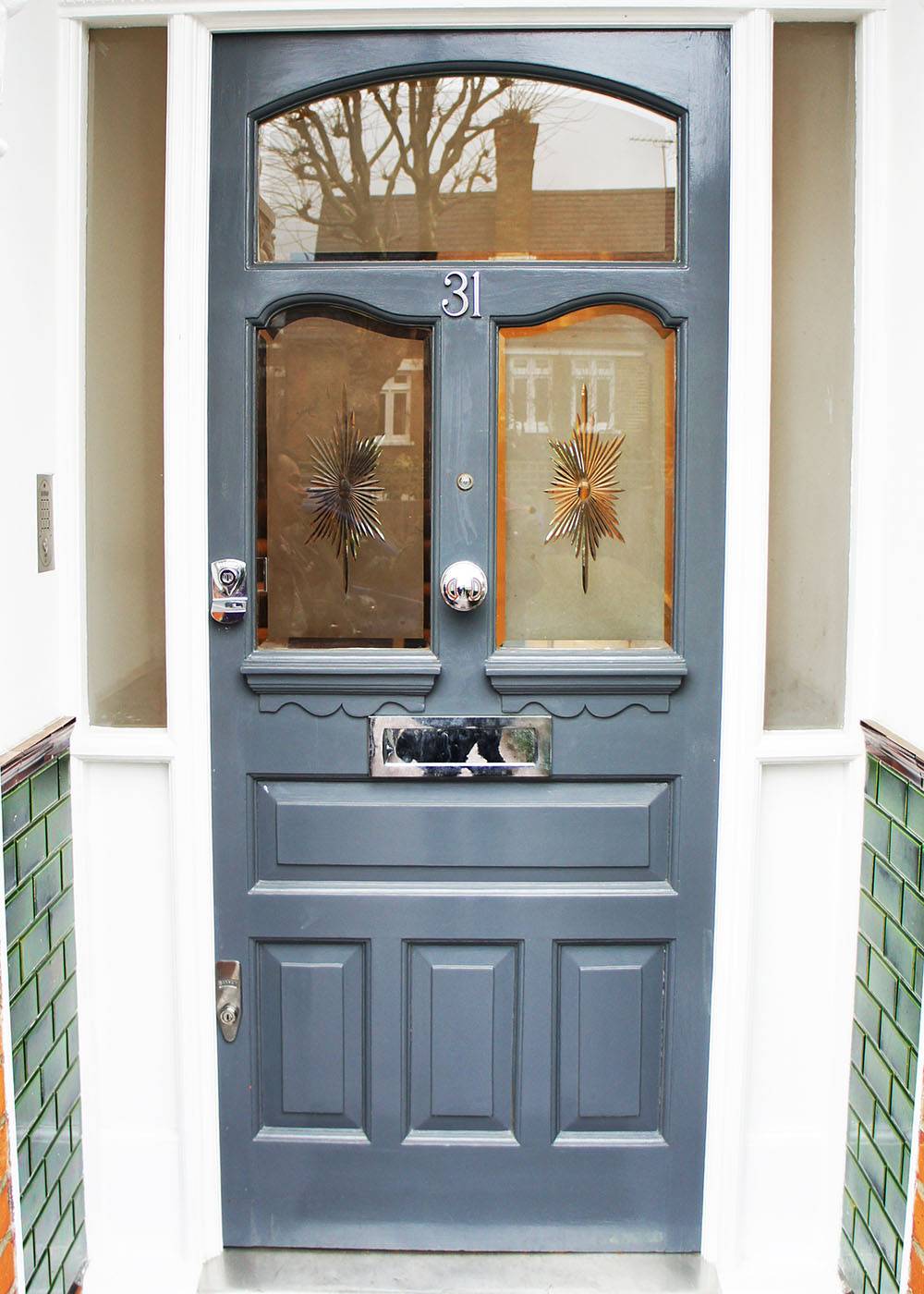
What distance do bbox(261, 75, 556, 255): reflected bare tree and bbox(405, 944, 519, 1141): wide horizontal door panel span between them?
1360mm

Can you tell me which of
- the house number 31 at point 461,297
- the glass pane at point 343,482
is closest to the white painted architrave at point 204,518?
the glass pane at point 343,482

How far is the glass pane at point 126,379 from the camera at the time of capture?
2.13 m

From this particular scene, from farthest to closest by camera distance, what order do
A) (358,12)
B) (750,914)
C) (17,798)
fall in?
(750,914)
(358,12)
(17,798)

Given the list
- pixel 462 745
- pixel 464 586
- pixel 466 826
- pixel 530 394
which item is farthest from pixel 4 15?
pixel 466 826

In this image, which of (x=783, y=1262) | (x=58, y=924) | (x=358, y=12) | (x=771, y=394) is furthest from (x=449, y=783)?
(x=358, y=12)

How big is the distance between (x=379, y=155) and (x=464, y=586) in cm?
81

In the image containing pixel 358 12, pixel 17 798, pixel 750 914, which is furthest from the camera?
pixel 750 914

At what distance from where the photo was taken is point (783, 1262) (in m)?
2.28

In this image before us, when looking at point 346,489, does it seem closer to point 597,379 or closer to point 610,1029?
point 597,379

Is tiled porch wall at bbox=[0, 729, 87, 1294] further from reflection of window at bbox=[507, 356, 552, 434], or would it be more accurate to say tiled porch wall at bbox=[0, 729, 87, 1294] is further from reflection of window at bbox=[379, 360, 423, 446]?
reflection of window at bbox=[507, 356, 552, 434]

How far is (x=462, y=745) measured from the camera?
223 cm

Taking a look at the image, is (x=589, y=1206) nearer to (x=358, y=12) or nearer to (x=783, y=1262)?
(x=783, y=1262)

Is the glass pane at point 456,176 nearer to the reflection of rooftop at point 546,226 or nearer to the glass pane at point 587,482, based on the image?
the reflection of rooftop at point 546,226

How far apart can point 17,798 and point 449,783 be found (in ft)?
2.57
